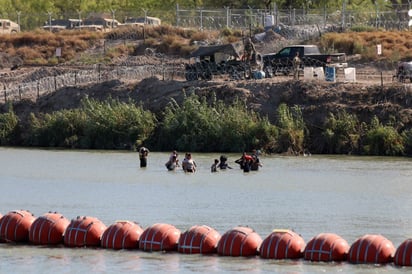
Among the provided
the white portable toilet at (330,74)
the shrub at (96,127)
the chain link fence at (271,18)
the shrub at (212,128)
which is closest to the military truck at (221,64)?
the white portable toilet at (330,74)

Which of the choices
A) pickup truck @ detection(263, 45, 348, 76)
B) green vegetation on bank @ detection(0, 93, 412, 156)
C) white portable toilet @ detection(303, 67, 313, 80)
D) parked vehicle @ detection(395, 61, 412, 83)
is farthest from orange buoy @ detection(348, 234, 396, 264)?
pickup truck @ detection(263, 45, 348, 76)

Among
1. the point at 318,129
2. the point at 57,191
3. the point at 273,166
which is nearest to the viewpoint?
the point at 57,191

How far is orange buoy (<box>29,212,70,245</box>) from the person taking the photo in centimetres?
3641

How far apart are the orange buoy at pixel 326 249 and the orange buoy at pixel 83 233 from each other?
6.28 m

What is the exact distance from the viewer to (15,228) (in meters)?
36.9

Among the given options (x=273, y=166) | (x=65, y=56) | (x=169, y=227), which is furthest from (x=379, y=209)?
(x=65, y=56)

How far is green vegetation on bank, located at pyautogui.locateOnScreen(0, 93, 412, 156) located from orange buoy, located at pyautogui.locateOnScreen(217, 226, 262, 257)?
2814 centimetres

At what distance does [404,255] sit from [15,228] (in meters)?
11.5

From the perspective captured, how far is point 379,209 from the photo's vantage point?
42844 mm

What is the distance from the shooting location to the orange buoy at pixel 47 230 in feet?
119

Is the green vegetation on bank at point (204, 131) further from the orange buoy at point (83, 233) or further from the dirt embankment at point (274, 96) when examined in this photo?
the orange buoy at point (83, 233)

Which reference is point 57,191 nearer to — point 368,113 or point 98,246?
point 98,246

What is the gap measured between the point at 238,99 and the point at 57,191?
67.4 feet

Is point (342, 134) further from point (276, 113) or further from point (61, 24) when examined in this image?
point (61, 24)
